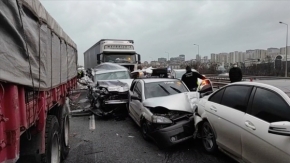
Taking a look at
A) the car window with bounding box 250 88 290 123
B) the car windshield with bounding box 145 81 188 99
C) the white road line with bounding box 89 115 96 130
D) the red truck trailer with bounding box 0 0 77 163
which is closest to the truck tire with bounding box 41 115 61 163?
the red truck trailer with bounding box 0 0 77 163

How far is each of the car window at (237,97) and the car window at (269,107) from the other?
0.73 ft

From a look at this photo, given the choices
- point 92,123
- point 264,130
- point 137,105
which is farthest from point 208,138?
point 92,123

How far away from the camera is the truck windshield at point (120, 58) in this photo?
751 inches

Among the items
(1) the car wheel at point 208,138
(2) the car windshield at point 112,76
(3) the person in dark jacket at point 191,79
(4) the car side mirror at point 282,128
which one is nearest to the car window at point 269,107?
(4) the car side mirror at point 282,128

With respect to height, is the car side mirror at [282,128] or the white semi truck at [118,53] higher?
the white semi truck at [118,53]

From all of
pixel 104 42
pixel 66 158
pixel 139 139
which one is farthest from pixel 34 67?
pixel 104 42

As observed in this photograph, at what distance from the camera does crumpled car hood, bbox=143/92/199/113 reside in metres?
6.02

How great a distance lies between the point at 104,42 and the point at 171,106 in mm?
14464

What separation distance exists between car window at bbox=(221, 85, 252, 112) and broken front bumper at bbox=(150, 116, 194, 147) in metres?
1.11

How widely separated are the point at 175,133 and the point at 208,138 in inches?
27.0

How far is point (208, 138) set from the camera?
5258 mm

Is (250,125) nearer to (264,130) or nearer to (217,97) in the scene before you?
(264,130)

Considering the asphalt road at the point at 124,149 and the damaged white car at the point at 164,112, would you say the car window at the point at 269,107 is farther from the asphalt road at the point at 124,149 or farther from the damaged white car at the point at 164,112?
the damaged white car at the point at 164,112

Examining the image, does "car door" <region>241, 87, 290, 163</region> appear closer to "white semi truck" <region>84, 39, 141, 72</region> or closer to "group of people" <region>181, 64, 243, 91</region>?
"group of people" <region>181, 64, 243, 91</region>
